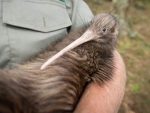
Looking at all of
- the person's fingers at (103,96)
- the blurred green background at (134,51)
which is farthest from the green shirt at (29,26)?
the blurred green background at (134,51)

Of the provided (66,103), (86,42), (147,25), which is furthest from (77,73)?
(147,25)

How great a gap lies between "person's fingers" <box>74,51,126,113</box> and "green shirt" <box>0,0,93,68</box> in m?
0.40

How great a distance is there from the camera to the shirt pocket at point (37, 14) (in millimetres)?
1760

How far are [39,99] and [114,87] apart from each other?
0.60m

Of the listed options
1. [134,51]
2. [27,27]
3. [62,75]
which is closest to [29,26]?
[27,27]

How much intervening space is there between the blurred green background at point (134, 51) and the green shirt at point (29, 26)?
1110 millimetres

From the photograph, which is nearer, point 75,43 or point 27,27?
point 75,43

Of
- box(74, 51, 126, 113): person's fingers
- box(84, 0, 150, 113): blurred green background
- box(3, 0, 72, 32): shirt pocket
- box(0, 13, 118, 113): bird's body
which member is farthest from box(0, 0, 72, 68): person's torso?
box(84, 0, 150, 113): blurred green background

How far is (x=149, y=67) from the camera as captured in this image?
4.42m

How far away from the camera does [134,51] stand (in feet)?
15.6

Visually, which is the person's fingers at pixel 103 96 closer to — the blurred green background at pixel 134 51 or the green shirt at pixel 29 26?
the green shirt at pixel 29 26

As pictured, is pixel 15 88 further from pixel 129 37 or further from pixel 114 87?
pixel 129 37

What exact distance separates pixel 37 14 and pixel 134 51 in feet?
10.3

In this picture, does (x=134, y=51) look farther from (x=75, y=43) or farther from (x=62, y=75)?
(x=62, y=75)
